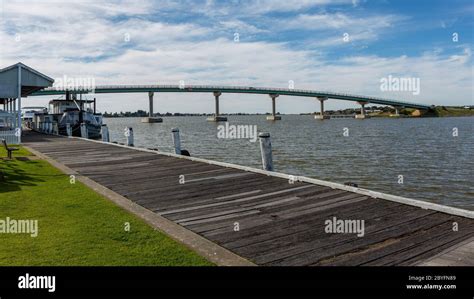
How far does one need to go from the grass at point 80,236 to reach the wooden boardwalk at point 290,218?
680 millimetres

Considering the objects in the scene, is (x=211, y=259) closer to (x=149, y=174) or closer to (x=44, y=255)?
(x=44, y=255)

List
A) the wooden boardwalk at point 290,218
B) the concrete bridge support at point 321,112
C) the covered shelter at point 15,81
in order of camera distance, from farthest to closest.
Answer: the concrete bridge support at point 321,112 < the covered shelter at point 15,81 < the wooden boardwalk at point 290,218

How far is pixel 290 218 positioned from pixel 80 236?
10.4 ft

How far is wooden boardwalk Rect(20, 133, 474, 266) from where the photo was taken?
4.92 m

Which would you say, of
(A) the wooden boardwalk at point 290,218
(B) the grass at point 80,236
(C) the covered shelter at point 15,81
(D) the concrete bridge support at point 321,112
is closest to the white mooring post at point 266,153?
(A) the wooden boardwalk at point 290,218

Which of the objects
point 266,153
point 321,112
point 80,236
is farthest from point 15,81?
point 321,112

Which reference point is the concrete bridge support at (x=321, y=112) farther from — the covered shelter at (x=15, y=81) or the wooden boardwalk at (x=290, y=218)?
the wooden boardwalk at (x=290, y=218)

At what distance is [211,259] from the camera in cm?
476

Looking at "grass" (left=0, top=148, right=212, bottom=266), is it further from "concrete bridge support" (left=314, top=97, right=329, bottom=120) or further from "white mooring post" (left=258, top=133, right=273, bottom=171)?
"concrete bridge support" (left=314, top=97, right=329, bottom=120)

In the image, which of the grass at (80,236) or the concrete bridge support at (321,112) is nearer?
the grass at (80,236)

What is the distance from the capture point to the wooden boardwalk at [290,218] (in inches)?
194

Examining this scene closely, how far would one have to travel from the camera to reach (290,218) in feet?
21.3

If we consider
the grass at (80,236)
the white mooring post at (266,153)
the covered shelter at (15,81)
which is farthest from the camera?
the covered shelter at (15,81)
